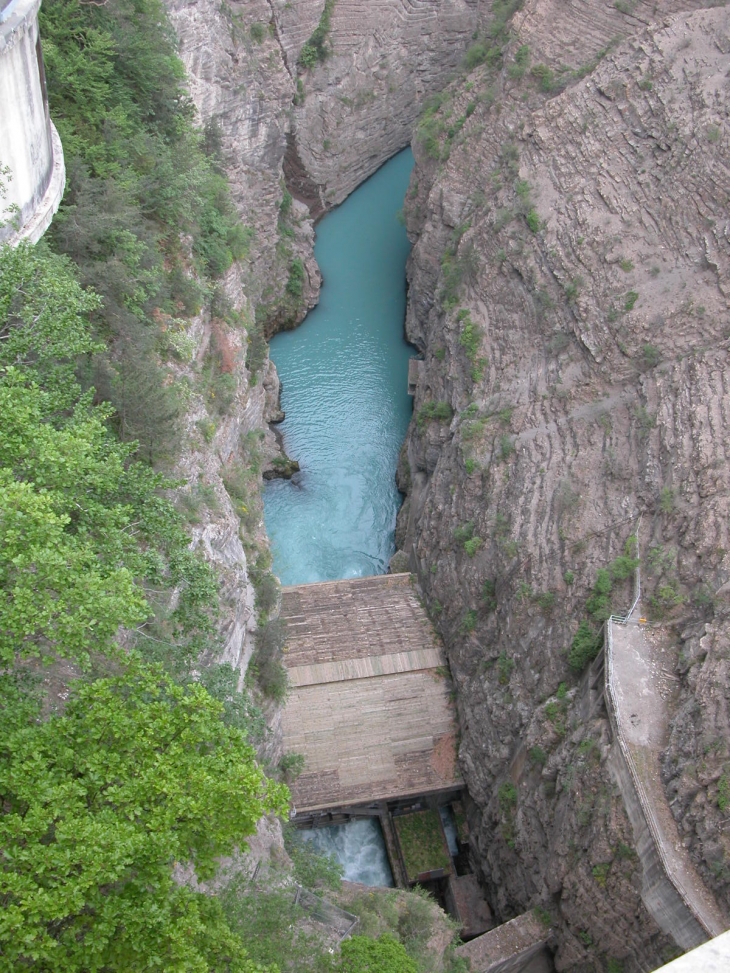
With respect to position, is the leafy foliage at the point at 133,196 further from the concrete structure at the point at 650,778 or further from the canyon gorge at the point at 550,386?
the concrete structure at the point at 650,778

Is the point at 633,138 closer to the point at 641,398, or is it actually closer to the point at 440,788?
the point at 641,398

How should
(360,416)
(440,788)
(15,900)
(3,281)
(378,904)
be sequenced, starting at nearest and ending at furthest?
(15,900) < (3,281) < (378,904) < (440,788) < (360,416)

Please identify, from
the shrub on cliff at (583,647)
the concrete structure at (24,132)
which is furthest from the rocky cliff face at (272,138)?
the shrub on cliff at (583,647)

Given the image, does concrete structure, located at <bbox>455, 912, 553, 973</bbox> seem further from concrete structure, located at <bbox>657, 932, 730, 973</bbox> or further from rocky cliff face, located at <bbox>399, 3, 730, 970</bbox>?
concrete structure, located at <bbox>657, 932, 730, 973</bbox>

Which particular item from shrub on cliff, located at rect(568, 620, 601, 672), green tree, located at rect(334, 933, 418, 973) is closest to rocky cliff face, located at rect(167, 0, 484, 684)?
green tree, located at rect(334, 933, 418, 973)

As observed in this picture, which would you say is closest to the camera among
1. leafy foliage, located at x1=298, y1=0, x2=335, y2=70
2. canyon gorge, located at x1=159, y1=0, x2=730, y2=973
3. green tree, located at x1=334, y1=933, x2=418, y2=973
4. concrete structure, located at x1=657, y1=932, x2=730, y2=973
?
concrete structure, located at x1=657, y1=932, x2=730, y2=973

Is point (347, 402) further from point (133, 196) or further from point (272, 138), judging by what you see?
point (133, 196)

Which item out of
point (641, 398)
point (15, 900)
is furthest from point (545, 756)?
point (15, 900)
